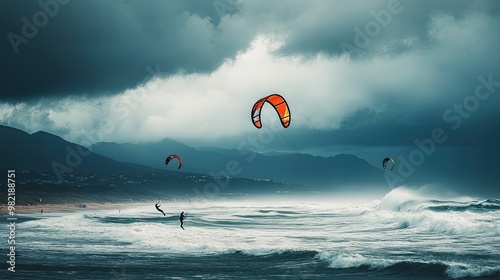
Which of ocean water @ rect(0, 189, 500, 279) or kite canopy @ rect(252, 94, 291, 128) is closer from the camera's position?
ocean water @ rect(0, 189, 500, 279)

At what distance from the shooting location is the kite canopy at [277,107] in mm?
26594

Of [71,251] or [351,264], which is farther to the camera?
[71,251]

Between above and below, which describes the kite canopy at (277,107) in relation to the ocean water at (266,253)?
above

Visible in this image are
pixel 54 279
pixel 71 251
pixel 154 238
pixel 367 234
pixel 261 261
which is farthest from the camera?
pixel 367 234

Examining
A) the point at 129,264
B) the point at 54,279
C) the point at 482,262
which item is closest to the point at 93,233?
the point at 129,264

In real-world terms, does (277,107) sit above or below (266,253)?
above

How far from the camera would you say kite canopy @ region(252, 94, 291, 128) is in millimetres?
26594

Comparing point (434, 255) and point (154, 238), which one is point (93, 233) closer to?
point (154, 238)

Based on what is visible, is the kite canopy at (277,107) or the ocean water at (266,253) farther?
the kite canopy at (277,107)

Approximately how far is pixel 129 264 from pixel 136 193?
129m

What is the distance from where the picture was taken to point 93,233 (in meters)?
38.7

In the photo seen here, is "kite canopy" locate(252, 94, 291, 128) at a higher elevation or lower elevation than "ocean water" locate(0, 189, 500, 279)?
higher

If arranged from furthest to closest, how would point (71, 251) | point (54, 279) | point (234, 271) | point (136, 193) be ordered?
point (136, 193) < point (71, 251) < point (234, 271) < point (54, 279)

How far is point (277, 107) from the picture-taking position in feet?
91.4
